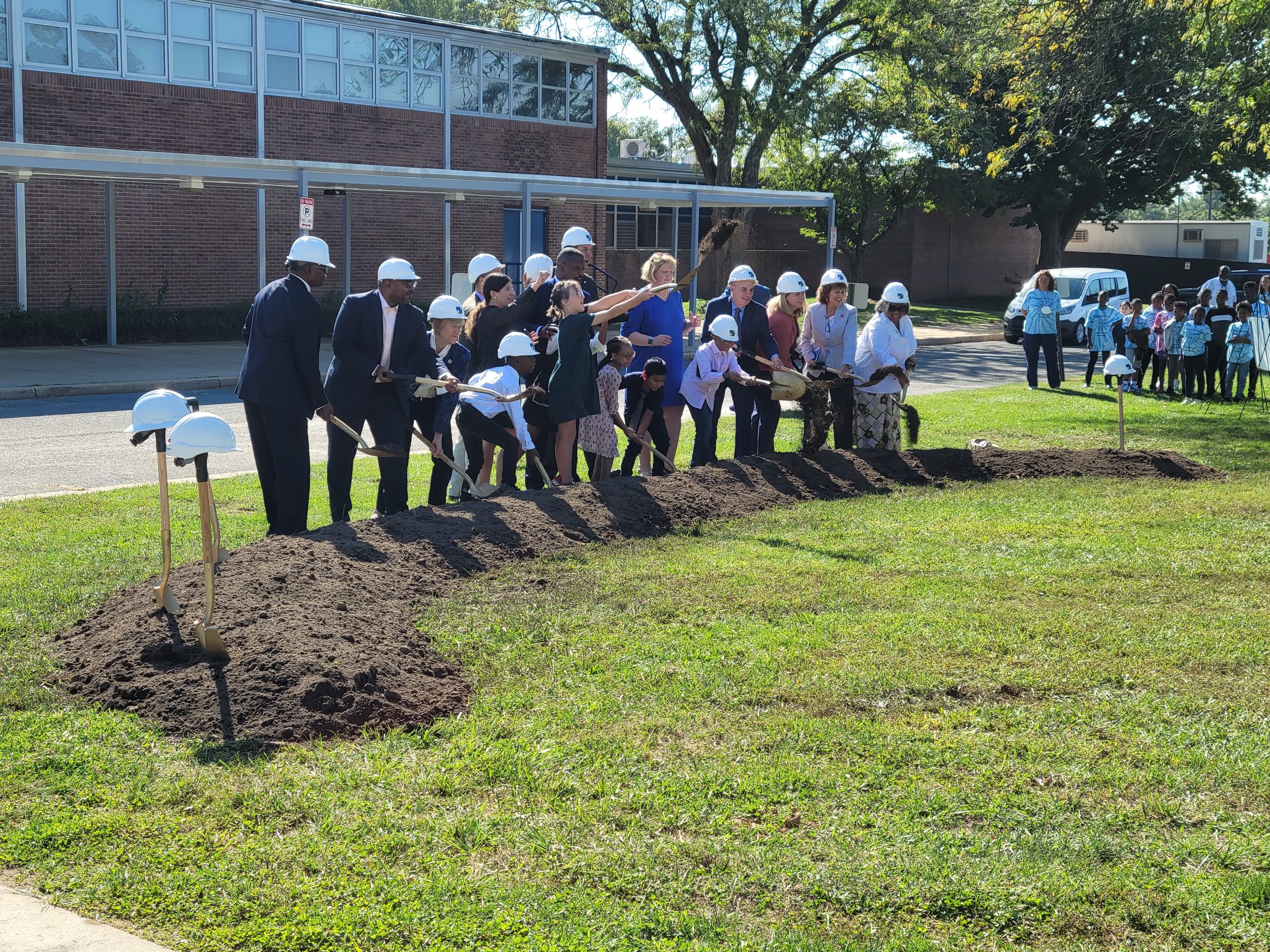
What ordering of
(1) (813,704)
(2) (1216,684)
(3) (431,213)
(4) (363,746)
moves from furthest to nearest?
(3) (431,213)
(2) (1216,684)
(1) (813,704)
(4) (363,746)

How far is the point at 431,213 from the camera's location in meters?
32.9

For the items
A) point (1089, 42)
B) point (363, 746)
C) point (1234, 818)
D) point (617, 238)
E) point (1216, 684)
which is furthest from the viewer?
point (617, 238)

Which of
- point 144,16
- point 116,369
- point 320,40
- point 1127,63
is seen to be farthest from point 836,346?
point 320,40

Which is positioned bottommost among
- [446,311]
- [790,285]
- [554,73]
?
[446,311]

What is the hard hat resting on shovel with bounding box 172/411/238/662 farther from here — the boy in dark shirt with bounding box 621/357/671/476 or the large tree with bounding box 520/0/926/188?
the large tree with bounding box 520/0/926/188

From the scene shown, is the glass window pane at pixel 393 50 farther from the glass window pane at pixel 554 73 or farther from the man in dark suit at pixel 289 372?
the man in dark suit at pixel 289 372

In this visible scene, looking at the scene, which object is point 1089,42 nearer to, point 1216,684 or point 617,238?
point 1216,684

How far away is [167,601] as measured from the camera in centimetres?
627

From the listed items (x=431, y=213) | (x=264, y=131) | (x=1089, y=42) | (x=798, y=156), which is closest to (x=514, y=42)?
(x=431, y=213)

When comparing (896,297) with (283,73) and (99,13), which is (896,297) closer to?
(99,13)

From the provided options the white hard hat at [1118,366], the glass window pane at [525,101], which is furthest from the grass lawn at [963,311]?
the white hard hat at [1118,366]

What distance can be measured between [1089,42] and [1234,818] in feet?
45.9

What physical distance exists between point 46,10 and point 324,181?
747 cm

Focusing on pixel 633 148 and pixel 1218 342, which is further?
pixel 633 148
